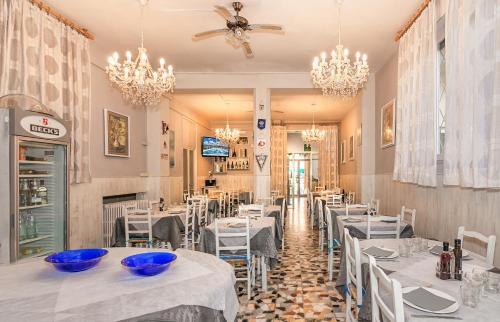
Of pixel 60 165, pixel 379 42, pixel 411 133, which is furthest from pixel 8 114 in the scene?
pixel 379 42

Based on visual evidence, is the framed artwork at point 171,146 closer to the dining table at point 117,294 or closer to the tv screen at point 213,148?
the tv screen at point 213,148

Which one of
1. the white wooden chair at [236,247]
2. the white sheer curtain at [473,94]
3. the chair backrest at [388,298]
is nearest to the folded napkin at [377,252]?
the chair backrest at [388,298]

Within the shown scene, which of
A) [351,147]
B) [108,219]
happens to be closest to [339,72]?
[108,219]

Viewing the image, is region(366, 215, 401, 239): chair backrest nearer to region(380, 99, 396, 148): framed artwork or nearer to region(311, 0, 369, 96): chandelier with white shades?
region(311, 0, 369, 96): chandelier with white shades

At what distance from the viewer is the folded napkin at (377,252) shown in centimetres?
243

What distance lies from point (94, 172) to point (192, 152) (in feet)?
19.7

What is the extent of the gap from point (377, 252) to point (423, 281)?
56 centimetres

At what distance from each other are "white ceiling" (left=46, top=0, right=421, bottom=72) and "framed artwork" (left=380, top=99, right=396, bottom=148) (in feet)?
3.25

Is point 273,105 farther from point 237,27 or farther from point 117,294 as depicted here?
point 117,294

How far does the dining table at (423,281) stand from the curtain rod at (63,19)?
16.0 feet

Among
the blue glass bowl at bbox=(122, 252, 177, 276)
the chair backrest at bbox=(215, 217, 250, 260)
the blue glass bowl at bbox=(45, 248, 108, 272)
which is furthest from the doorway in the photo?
the blue glass bowl at bbox=(122, 252, 177, 276)

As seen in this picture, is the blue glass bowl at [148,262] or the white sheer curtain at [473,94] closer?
the blue glass bowl at [148,262]

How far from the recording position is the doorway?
10969 mm

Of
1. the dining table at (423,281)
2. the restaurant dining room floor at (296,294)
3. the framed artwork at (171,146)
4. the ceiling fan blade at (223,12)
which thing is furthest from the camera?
the framed artwork at (171,146)
